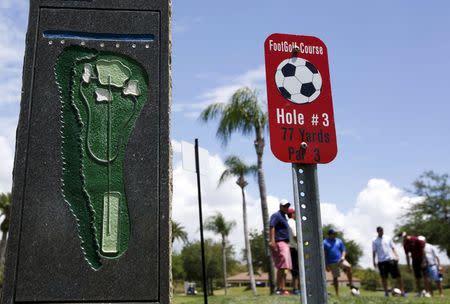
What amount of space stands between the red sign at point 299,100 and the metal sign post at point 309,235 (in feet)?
0.33

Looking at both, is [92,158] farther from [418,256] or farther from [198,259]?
[198,259]

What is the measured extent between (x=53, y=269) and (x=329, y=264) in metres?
7.85

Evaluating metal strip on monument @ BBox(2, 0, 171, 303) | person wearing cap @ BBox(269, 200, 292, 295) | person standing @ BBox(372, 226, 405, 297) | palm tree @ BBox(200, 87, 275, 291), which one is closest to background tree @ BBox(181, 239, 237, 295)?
palm tree @ BBox(200, 87, 275, 291)

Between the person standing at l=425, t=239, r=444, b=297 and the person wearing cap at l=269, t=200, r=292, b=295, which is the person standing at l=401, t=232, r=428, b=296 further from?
the person wearing cap at l=269, t=200, r=292, b=295

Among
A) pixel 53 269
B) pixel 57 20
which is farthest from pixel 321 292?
pixel 57 20

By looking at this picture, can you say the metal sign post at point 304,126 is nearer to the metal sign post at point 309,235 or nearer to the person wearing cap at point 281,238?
the metal sign post at point 309,235

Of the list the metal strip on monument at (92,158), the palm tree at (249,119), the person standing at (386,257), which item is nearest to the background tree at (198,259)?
the palm tree at (249,119)

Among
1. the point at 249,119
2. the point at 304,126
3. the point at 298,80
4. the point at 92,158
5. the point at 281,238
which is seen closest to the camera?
the point at 304,126

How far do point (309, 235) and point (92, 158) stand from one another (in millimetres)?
1674

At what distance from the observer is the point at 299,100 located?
2.80 metres

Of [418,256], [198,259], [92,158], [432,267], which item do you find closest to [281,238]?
[418,256]

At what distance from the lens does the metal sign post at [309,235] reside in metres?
2.55

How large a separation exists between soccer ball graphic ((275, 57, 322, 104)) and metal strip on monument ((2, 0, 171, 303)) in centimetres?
103

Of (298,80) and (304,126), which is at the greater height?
(298,80)
